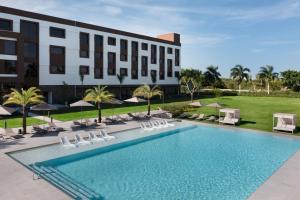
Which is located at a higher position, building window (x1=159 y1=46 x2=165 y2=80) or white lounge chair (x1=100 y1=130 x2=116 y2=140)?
building window (x1=159 y1=46 x2=165 y2=80)

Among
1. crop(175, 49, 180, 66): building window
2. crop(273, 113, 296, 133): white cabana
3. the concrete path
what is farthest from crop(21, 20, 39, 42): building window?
crop(175, 49, 180, 66): building window

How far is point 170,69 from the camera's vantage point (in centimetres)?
6844

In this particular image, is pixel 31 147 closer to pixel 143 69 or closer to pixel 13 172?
pixel 13 172

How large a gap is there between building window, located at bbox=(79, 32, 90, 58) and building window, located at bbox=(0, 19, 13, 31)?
39.6 ft

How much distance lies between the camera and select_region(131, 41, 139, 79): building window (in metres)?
57.5

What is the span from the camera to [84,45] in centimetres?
4784

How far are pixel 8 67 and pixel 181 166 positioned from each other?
97.5ft

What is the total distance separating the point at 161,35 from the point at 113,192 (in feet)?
205

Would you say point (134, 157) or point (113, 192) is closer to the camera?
point (113, 192)

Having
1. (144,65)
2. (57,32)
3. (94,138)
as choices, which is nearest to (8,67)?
(57,32)

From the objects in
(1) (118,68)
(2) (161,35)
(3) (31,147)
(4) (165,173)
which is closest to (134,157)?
(4) (165,173)

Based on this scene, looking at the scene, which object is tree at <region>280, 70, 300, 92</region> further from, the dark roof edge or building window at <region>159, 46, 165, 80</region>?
the dark roof edge

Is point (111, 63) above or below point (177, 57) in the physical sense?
below

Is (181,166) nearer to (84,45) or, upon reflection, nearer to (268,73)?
(84,45)
